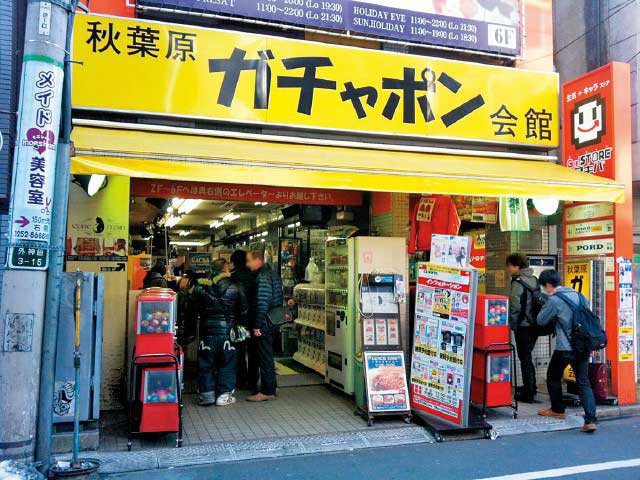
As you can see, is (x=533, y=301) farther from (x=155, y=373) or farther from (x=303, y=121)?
(x=155, y=373)

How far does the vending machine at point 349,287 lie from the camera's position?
7992 mm

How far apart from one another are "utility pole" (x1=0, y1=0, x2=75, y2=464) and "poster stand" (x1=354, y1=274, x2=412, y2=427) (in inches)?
150

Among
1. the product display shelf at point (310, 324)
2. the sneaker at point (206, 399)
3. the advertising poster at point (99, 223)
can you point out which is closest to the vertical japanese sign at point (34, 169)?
the advertising poster at point (99, 223)

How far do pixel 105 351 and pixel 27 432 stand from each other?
9.17ft

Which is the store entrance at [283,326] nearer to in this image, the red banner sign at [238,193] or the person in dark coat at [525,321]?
the red banner sign at [238,193]

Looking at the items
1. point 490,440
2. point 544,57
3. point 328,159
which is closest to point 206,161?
point 328,159

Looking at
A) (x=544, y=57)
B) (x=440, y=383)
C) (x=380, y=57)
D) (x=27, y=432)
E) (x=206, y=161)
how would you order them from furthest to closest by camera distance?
(x=544, y=57), (x=380, y=57), (x=440, y=383), (x=206, y=161), (x=27, y=432)

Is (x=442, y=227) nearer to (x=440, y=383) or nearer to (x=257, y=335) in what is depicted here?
(x=440, y=383)

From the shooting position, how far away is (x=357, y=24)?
8664mm

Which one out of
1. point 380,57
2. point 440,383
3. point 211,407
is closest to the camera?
point 440,383

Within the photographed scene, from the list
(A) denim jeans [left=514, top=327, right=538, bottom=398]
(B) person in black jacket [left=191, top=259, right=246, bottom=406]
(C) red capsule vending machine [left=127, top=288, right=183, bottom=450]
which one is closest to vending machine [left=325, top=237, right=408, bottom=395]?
(B) person in black jacket [left=191, top=259, right=246, bottom=406]

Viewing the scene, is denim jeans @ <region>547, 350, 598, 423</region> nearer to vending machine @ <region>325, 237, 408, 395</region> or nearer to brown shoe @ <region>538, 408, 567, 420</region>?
brown shoe @ <region>538, 408, 567, 420</region>

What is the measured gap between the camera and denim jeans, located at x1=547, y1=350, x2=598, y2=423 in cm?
699

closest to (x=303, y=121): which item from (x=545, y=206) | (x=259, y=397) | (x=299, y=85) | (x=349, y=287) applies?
(x=299, y=85)
